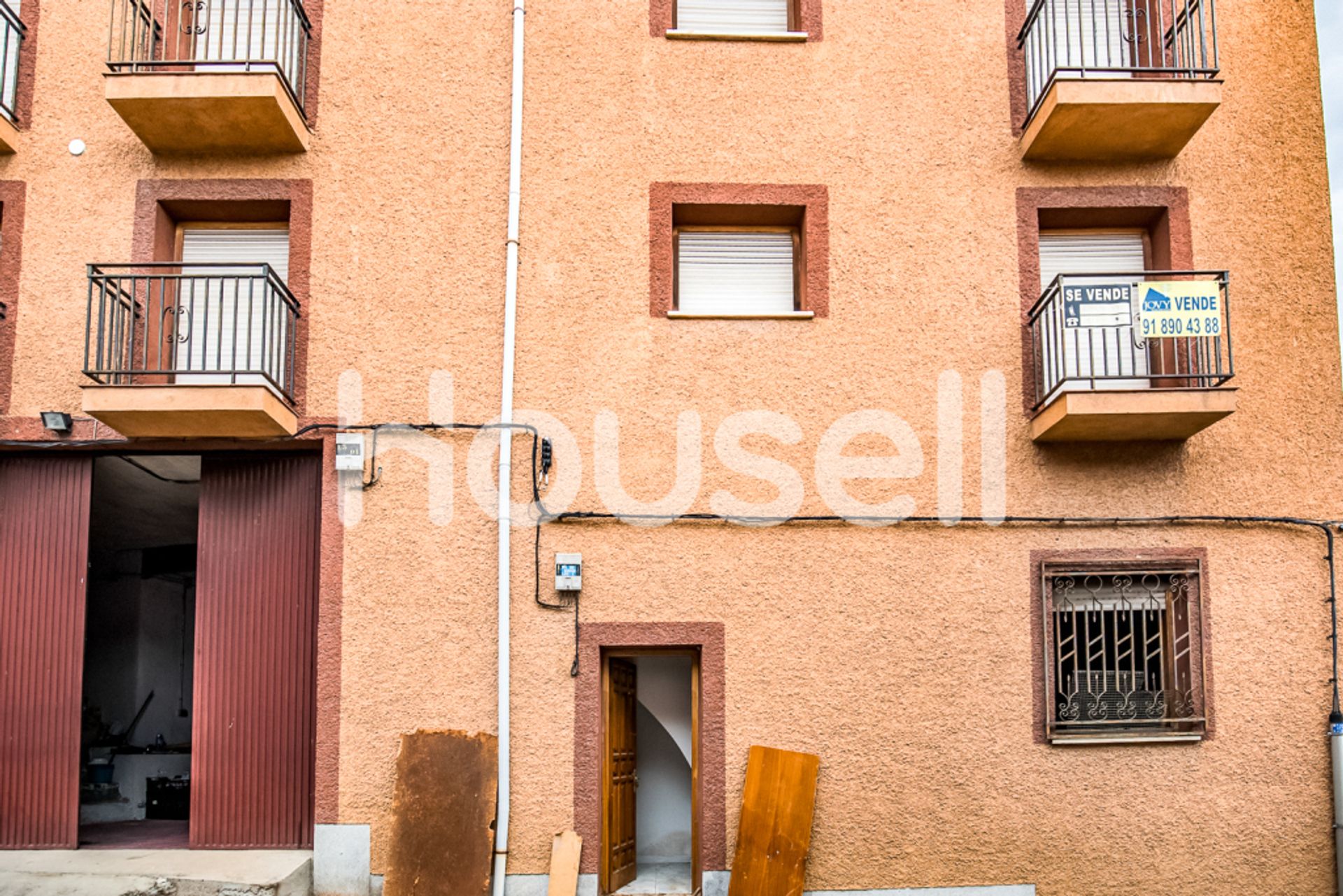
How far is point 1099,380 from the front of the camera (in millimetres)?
9000

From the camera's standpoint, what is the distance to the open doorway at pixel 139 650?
10250 millimetres

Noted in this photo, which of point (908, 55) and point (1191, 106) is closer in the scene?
point (1191, 106)

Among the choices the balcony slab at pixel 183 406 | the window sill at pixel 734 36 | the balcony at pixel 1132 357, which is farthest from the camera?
the window sill at pixel 734 36

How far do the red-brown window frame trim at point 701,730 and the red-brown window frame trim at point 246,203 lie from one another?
3.20m

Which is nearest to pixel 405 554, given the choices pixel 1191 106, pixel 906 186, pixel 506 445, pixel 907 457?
pixel 506 445

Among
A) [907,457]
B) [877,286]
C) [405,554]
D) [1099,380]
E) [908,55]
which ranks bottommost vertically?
[405,554]

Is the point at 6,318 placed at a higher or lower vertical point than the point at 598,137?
lower

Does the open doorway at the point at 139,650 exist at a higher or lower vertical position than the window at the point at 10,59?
lower

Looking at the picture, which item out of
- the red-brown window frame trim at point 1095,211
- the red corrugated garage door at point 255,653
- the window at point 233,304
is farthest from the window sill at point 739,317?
the red corrugated garage door at point 255,653

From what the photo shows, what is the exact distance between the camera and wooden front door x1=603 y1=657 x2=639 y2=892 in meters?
8.65

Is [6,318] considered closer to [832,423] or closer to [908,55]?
[832,423]

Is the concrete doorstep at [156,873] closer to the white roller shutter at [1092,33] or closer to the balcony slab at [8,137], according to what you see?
the balcony slab at [8,137]

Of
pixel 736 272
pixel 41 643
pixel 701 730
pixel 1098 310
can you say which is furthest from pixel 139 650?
pixel 1098 310

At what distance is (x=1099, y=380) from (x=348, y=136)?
624 centimetres
